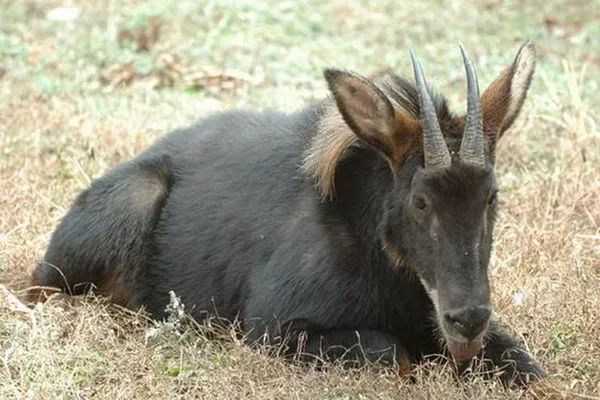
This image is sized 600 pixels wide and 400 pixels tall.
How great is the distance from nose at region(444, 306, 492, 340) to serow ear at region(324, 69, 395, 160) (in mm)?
891

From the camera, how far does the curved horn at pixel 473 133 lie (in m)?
5.59

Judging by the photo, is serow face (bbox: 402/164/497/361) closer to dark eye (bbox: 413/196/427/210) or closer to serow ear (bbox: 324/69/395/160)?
dark eye (bbox: 413/196/427/210)

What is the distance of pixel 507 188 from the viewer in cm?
895

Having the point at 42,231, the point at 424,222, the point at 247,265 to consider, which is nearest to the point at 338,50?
the point at 42,231

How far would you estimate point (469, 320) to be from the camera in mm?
5398

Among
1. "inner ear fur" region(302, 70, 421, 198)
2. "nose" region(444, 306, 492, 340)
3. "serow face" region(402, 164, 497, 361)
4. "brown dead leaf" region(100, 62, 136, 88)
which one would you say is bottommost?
"brown dead leaf" region(100, 62, 136, 88)

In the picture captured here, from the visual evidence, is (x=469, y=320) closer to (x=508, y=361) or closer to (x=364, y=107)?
(x=508, y=361)

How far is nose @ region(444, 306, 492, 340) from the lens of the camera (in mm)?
5391

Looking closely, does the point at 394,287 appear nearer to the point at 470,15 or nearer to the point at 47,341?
the point at 47,341

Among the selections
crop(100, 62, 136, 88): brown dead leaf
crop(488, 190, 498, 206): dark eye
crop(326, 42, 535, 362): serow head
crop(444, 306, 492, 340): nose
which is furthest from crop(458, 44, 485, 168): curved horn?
crop(100, 62, 136, 88): brown dead leaf

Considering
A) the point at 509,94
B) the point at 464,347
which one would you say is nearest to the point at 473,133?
the point at 509,94

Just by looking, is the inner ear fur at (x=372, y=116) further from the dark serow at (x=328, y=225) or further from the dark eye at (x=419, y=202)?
the dark eye at (x=419, y=202)

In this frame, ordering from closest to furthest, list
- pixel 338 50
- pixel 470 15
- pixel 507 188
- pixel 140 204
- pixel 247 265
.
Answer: pixel 247 265
pixel 140 204
pixel 507 188
pixel 338 50
pixel 470 15

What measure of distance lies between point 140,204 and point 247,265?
822mm
